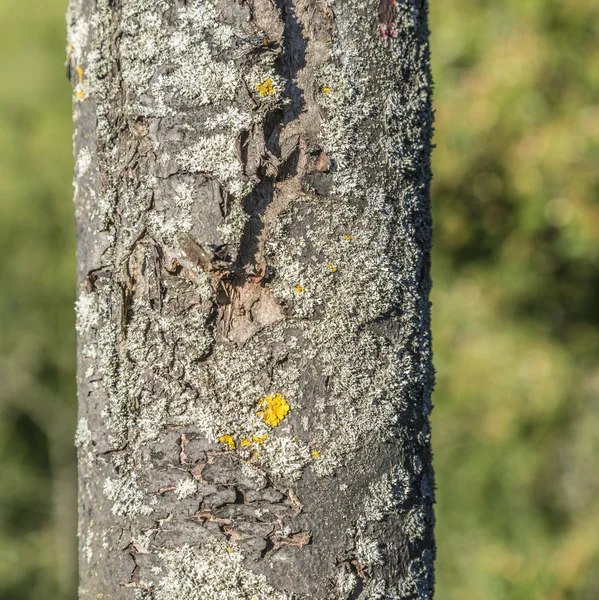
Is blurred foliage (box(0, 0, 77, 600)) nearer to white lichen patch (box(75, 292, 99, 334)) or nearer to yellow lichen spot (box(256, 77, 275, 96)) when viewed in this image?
white lichen patch (box(75, 292, 99, 334))

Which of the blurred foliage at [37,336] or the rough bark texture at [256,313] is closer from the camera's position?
the rough bark texture at [256,313]

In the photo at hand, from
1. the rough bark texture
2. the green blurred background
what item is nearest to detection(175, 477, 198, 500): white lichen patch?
the rough bark texture

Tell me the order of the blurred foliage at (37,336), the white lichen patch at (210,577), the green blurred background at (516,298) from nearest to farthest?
1. the white lichen patch at (210,577)
2. the green blurred background at (516,298)
3. the blurred foliage at (37,336)

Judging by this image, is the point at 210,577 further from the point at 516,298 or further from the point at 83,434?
the point at 516,298

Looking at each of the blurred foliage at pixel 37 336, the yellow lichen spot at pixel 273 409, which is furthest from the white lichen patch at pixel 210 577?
the blurred foliage at pixel 37 336

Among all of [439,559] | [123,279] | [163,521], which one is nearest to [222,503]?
[163,521]

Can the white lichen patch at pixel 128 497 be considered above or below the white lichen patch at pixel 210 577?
above

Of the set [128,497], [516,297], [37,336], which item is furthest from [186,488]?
[37,336]

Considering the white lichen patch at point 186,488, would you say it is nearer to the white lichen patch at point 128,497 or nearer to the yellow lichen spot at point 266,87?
the white lichen patch at point 128,497
